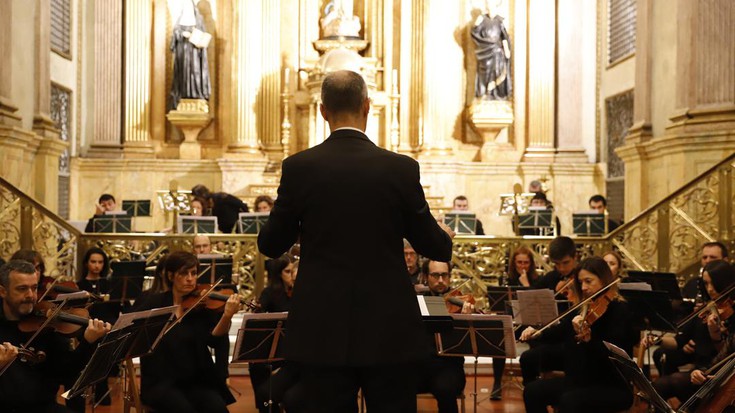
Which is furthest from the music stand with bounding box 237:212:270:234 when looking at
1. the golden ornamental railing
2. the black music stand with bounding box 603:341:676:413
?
the black music stand with bounding box 603:341:676:413

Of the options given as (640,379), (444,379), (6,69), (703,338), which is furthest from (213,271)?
(6,69)

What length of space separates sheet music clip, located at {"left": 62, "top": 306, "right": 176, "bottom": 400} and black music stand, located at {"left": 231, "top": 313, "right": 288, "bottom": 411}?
1.45 feet

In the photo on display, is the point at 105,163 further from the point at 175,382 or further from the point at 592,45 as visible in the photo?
the point at 175,382

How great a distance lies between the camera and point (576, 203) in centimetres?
1759

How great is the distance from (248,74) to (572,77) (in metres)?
5.79

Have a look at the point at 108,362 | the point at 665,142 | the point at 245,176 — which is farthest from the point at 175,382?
the point at 245,176

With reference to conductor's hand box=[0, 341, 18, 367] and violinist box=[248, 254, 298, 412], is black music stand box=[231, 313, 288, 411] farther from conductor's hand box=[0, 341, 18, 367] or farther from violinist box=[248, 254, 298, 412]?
conductor's hand box=[0, 341, 18, 367]

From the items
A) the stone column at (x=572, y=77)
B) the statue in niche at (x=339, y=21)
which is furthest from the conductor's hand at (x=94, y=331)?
the stone column at (x=572, y=77)

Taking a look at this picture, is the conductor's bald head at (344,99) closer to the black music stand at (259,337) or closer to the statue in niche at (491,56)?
the black music stand at (259,337)

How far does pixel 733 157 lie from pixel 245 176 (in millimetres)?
9576

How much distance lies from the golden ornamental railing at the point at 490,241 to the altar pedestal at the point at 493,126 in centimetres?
653

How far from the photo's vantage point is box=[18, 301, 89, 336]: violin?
502 centimetres

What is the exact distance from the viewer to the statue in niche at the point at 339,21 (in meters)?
17.8

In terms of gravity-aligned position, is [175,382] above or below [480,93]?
below
